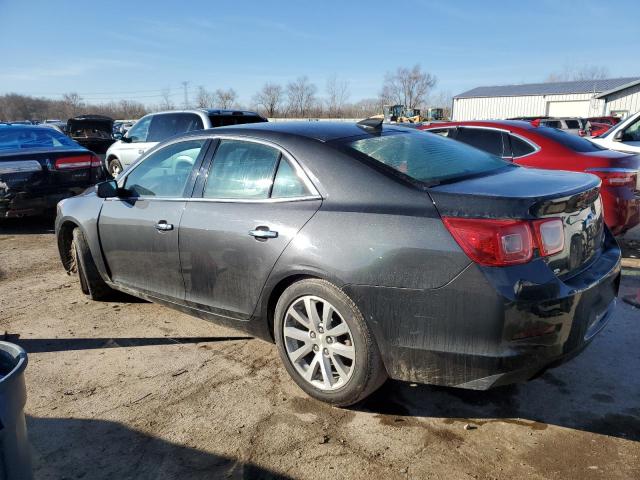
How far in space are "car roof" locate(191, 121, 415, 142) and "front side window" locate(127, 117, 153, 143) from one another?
25.2 ft

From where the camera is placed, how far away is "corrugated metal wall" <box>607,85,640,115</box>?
37.8 m

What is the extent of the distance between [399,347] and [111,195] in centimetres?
278

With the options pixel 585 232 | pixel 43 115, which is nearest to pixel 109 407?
pixel 585 232

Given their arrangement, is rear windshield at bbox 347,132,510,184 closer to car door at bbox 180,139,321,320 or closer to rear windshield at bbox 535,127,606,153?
car door at bbox 180,139,321,320

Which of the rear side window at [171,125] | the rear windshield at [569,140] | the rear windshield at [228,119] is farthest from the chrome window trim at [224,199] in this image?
the rear side window at [171,125]

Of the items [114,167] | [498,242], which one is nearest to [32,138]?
[114,167]

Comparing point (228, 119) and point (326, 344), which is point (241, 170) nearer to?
point (326, 344)

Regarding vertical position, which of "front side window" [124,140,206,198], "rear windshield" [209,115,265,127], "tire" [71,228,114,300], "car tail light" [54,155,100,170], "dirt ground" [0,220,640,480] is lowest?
Answer: "dirt ground" [0,220,640,480]

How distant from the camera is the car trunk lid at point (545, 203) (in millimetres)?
2402

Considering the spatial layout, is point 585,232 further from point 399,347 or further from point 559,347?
point 399,347

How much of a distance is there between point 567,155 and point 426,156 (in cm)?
318

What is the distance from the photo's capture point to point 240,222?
3.16 meters

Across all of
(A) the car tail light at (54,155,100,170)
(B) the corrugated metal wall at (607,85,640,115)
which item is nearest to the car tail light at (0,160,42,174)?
(A) the car tail light at (54,155,100,170)

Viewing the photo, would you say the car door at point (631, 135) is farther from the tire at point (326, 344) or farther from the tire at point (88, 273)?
the tire at point (88, 273)
